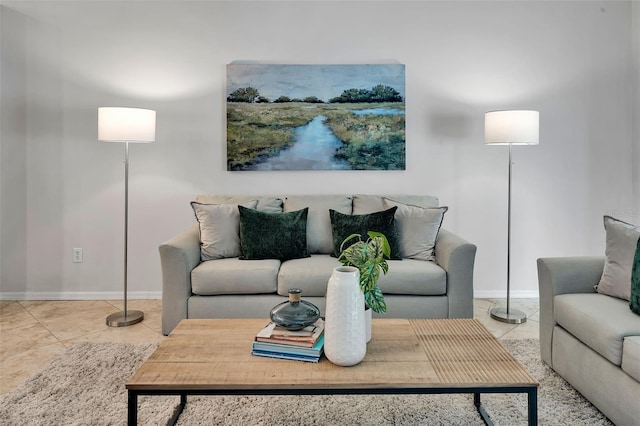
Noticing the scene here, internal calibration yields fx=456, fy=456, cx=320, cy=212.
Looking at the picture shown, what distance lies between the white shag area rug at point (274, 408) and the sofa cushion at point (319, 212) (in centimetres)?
139

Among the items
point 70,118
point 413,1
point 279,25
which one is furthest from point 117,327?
point 413,1

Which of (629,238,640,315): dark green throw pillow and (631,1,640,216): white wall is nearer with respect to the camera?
(629,238,640,315): dark green throw pillow

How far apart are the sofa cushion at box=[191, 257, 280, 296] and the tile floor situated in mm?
478

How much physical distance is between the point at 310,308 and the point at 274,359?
0.24m

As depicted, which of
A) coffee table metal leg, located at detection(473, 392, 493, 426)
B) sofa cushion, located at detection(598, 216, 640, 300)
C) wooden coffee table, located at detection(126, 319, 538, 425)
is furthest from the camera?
sofa cushion, located at detection(598, 216, 640, 300)

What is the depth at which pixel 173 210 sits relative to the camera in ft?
12.9

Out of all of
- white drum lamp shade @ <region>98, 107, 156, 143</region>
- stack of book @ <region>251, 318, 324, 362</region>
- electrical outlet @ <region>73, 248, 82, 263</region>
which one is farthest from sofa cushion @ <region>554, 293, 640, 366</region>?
electrical outlet @ <region>73, 248, 82, 263</region>

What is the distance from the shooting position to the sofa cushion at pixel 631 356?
174cm

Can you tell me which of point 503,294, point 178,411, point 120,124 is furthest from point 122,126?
point 503,294

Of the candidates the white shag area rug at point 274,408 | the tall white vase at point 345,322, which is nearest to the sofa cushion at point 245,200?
the white shag area rug at point 274,408

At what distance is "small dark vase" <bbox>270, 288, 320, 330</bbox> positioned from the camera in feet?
5.60

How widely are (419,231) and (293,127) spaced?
4.70 ft

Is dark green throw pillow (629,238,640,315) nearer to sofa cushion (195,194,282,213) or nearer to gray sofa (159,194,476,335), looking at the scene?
gray sofa (159,194,476,335)

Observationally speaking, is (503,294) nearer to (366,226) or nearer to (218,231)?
(366,226)
